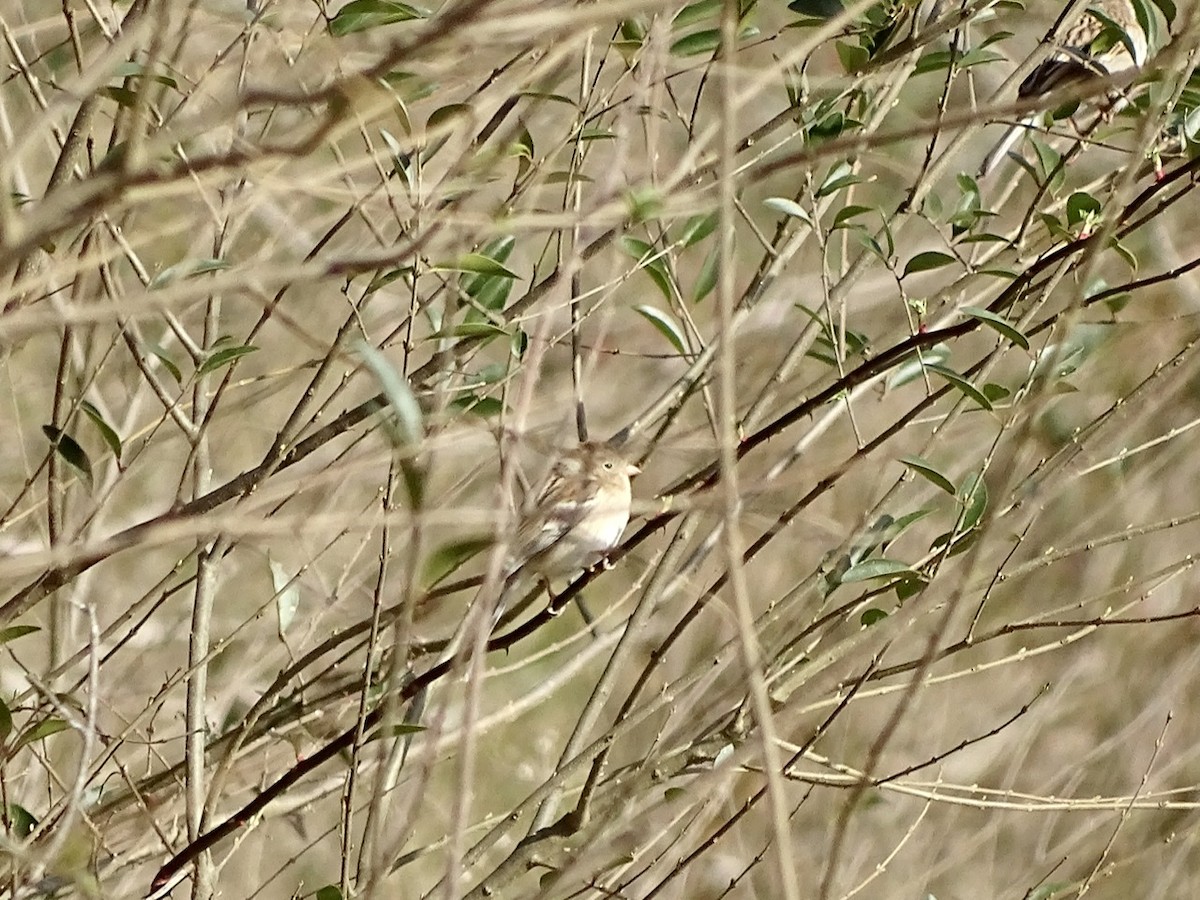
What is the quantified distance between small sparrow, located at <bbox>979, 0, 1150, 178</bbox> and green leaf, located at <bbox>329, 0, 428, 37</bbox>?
856 millimetres

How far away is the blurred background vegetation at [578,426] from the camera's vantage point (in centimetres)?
129

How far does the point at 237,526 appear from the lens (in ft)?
3.41

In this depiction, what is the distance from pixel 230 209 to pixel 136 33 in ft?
2.71

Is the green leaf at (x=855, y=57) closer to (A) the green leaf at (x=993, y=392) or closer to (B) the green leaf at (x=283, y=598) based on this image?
(A) the green leaf at (x=993, y=392)

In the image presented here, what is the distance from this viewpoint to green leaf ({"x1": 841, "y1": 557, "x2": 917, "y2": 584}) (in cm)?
210

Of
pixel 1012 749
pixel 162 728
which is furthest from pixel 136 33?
pixel 1012 749

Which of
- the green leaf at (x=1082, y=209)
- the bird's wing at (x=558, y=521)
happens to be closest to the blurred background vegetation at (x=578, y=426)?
the green leaf at (x=1082, y=209)

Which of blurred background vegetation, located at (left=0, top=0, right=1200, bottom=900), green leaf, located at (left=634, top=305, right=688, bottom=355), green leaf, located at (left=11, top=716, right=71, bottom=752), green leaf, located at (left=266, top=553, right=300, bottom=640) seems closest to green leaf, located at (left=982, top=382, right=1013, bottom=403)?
blurred background vegetation, located at (left=0, top=0, right=1200, bottom=900)

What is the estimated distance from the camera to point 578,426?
2.59 m

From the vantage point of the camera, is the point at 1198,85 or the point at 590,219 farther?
the point at 1198,85

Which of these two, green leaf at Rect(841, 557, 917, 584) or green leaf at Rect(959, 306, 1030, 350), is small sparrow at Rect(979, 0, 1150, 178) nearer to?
green leaf at Rect(959, 306, 1030, 350)

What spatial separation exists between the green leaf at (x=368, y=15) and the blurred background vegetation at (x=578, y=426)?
1 cm

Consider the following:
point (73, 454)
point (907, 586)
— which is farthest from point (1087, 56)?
point (73, 454)

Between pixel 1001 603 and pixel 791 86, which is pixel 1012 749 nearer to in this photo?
pixel 1001 603
